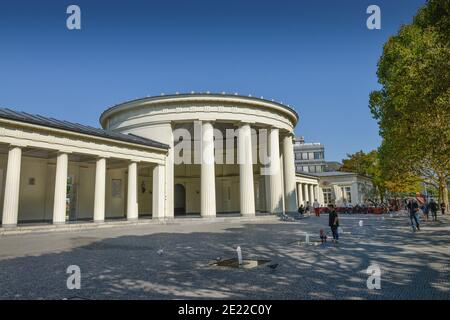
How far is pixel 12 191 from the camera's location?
1866 cm

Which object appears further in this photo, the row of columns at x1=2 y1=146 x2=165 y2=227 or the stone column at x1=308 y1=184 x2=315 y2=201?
the stone column at x1=308 y1=184 x2=315 y2=201

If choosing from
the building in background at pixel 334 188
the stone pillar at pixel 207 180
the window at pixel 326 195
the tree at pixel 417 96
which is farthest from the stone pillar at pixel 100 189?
the window at pixel 326 195

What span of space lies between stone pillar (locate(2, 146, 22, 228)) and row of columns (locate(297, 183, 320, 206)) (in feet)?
142

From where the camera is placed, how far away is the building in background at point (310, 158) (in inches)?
3383

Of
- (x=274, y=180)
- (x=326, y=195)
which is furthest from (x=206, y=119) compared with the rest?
(x=326, y=195)

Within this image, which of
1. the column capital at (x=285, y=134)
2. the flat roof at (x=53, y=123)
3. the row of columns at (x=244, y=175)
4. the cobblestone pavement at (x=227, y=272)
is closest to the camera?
the cobblestone pavement at (x=227, y=272)

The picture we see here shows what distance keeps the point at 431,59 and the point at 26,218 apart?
29.1m

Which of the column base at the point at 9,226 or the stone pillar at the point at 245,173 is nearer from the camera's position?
the column base at the point at 9,226

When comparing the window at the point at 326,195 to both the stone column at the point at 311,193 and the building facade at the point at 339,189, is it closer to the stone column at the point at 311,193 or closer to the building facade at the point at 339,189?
the building facade at the point at 339,189

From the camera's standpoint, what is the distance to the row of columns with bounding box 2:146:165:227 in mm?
18494

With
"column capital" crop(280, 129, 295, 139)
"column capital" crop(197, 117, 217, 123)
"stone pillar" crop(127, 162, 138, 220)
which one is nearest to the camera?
"stone pillar" crop(127, 162, 138, 220)

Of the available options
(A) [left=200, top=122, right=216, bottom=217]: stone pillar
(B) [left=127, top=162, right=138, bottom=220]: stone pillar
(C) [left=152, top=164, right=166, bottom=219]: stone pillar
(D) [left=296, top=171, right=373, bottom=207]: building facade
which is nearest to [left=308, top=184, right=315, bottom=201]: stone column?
(D) [left=296, top=171, right=373, bottom=207]: building facade

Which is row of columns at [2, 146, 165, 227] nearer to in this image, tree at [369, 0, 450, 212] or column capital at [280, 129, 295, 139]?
column capital at [280, 129, 295, 139]

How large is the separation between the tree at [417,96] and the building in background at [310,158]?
167 feet
